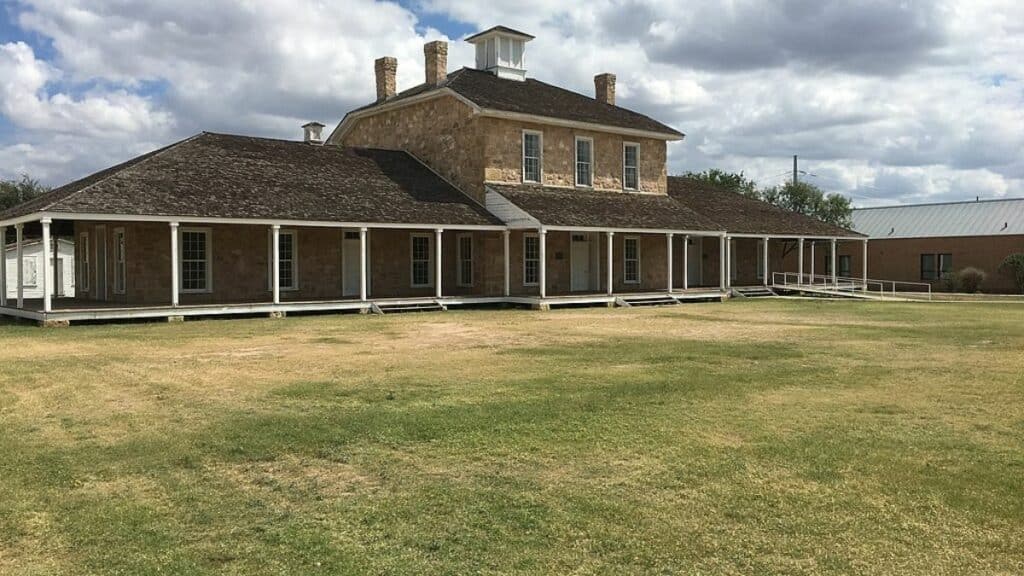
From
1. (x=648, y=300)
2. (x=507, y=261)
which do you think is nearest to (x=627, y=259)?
(x=648, y=300)

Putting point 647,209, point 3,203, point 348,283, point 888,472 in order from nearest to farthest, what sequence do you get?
1. point 888,472
2. point 348,283
3. point 647,209
4. point 3,203

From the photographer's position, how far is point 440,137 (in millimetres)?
28656

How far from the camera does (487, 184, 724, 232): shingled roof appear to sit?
2589 cm

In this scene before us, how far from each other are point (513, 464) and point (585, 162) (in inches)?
950

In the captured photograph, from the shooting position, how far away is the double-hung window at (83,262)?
2509cm

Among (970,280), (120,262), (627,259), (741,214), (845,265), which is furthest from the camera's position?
(845,265)

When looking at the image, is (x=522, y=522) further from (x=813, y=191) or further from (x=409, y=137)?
(x=813, y=191)

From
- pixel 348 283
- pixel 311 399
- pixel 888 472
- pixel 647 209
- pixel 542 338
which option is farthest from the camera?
pixel 647 209

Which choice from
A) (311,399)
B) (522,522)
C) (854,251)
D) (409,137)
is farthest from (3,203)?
(522,522)

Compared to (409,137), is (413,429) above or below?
below

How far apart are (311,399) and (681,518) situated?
4965mm

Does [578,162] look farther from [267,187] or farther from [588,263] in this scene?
[267,187]

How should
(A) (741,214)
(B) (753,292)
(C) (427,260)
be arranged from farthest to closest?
1. (A) (741,214)
2. (B) (753,292)
3. (C) (427,260)

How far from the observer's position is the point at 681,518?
16.6ft
